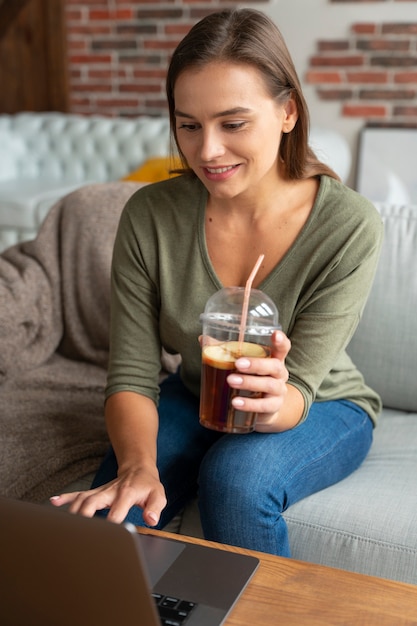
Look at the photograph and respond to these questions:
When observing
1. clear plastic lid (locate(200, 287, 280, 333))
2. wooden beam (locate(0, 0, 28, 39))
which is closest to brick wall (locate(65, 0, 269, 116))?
wooden beam (locate(0, 0, 28, 39))

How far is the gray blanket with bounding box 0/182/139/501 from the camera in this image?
1.88 meters

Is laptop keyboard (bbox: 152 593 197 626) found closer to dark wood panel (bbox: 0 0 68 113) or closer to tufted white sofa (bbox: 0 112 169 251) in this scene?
tufted white sofa (bbox: 0 112 169 251)

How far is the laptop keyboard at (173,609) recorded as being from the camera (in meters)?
0.92

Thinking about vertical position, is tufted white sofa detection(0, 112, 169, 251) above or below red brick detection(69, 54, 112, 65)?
below

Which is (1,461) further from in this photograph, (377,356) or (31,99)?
(31,99)

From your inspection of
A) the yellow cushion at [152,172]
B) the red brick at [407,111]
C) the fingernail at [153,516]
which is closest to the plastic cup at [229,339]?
the fingernail at [153,516]

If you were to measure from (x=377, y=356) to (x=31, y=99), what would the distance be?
4.37 meters

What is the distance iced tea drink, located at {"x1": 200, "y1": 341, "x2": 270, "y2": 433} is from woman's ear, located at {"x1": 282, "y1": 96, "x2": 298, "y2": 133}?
0.52 meters

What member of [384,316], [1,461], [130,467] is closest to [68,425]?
[1,461]

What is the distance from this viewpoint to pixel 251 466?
51.5 inches

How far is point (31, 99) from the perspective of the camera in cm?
553

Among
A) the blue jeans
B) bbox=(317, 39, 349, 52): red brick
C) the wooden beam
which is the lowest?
the blue jeans

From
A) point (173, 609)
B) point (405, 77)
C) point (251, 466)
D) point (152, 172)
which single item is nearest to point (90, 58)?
point (152, 172)

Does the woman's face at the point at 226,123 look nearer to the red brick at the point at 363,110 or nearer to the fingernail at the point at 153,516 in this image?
the fingernail at the point at 153,516
